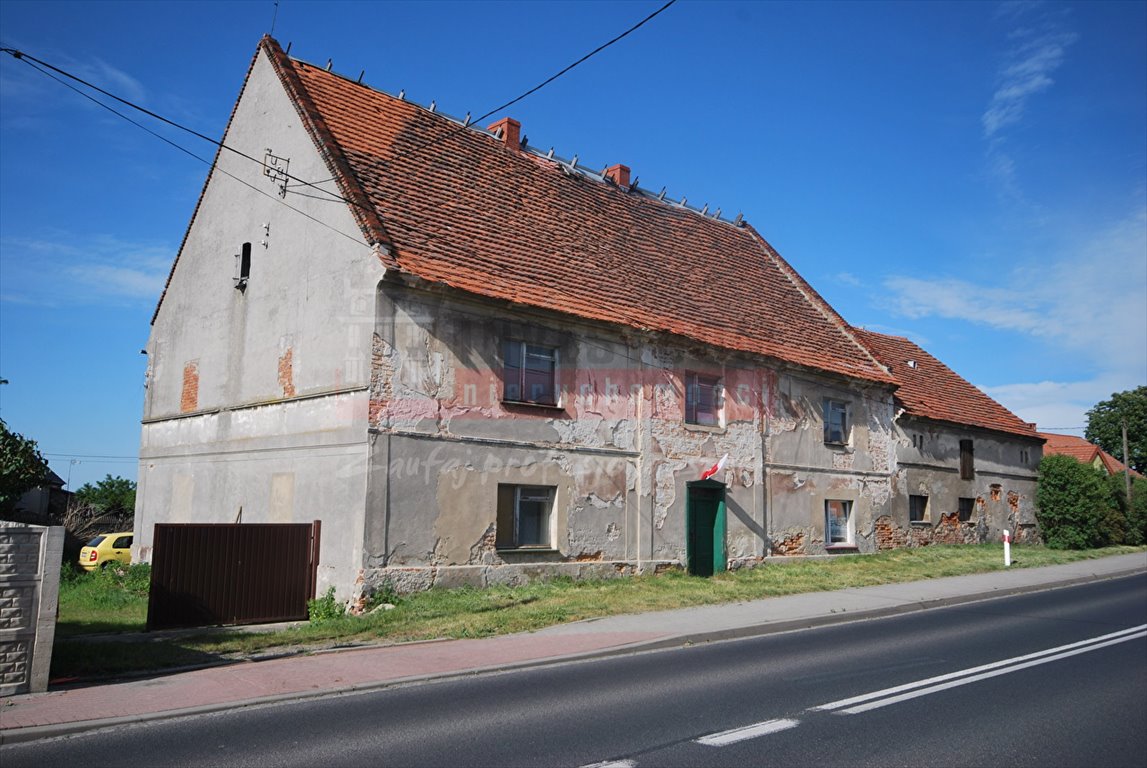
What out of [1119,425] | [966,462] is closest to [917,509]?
[966,462]

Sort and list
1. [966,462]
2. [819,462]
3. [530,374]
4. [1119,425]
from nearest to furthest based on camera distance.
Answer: [530,374] → [819,462] → [966,462] → [1119,425]

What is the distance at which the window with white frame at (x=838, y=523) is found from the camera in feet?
75.4

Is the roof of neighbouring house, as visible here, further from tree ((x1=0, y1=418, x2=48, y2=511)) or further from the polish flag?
tree ((x1=0, y1=418, x2=48, y2=511))

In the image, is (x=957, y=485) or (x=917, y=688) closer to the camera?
(x=917, y=688)

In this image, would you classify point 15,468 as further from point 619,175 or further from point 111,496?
point 111,496

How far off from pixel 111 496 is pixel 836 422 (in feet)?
90.2

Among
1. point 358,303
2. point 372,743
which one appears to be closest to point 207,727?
point 372,743

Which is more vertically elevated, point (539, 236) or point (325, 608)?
point (539, 236)

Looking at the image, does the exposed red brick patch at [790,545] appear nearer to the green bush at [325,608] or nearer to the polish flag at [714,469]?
the polish flag at [714,469]

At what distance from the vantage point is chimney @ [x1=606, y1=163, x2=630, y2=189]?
24.3m

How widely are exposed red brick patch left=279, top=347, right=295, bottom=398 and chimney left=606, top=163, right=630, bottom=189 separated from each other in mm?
10970

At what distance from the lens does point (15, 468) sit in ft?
40.5

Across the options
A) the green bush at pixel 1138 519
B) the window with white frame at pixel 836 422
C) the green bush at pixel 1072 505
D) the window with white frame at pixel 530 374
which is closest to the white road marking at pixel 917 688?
the window with white frame at pixel 530 374

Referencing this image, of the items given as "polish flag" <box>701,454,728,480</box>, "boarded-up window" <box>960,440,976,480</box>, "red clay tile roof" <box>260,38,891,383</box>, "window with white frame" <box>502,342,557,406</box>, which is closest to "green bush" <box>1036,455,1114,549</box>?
"boarded-up window" <box>960,440,976,480</box>
